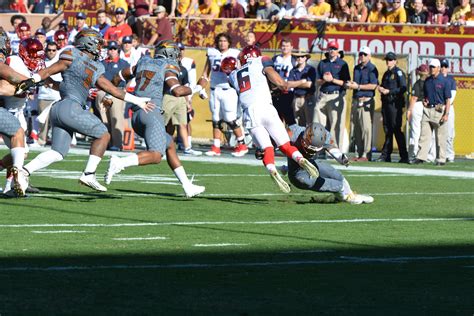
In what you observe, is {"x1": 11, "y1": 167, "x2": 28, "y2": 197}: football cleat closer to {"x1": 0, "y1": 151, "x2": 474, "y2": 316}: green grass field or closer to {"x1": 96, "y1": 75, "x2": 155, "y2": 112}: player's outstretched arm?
{"x1": 0, "y1": 151, "x2": 474, "y2": 316}: green grass field

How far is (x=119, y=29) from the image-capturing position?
26656 millimetres

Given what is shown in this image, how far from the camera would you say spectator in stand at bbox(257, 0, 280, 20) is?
86.0 feet

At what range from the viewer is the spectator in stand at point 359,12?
25672mm

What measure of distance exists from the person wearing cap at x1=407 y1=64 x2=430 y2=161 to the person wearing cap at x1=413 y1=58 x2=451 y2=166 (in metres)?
0.16

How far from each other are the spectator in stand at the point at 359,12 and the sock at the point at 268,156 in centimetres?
1064

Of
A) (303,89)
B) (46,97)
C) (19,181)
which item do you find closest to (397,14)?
(303,89)

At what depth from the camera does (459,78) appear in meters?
24.3

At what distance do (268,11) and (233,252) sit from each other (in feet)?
54.3

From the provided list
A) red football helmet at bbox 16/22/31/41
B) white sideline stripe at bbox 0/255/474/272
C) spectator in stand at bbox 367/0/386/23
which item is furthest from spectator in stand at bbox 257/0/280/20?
white sideline stripe at bbox 0/255/474/272

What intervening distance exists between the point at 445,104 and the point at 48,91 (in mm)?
7660

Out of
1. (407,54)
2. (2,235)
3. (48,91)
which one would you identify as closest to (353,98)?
(407,54)

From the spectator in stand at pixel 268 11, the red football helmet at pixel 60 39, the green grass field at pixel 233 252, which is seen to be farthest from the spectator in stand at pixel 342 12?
the green grass field at pixel 233 252

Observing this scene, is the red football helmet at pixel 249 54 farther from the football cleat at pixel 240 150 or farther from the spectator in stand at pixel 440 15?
the spectator in stand at pixel 440 15

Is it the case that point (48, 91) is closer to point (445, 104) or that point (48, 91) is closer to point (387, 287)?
point (445, 104)
